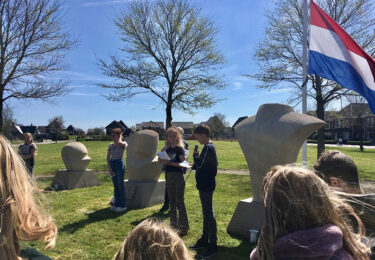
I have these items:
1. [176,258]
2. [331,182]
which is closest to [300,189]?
[176,258]

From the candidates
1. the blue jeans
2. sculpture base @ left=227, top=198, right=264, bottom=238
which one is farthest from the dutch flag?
the blue jeans

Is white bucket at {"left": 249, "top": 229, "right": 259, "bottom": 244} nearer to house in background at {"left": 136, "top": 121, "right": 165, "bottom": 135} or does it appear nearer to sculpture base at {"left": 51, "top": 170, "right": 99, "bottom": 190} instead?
sculpture base at {"left": 51, "top": 170, "right": 99, "bottom": 190}

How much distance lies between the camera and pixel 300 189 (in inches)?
57.0

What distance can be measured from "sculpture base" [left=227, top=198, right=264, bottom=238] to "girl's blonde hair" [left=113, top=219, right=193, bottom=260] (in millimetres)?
3817

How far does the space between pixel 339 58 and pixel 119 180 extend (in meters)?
5.40

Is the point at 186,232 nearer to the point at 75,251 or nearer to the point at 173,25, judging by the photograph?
the point at 75,251

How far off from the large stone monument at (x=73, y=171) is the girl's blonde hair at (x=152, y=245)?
9.04 m

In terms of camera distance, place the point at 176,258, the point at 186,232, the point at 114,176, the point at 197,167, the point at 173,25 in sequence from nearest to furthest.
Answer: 1. the point at 176,258
2. the point at 197,167
3. the point at 186,232
4. the point at 114,176
5. the point at 173,25

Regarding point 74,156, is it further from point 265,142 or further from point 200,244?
point 265,142

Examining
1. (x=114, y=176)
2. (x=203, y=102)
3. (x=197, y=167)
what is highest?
(x=203, y=102)

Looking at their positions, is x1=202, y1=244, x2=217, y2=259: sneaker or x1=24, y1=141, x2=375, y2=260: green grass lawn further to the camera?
x1=24, y1=141, x2=375, y2=260: green grass lawn

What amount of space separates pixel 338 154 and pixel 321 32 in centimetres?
451

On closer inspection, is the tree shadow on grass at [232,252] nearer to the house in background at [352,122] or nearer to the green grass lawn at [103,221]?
the green grass lawn at [103,221]

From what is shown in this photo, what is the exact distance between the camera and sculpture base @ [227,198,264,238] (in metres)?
4.89
